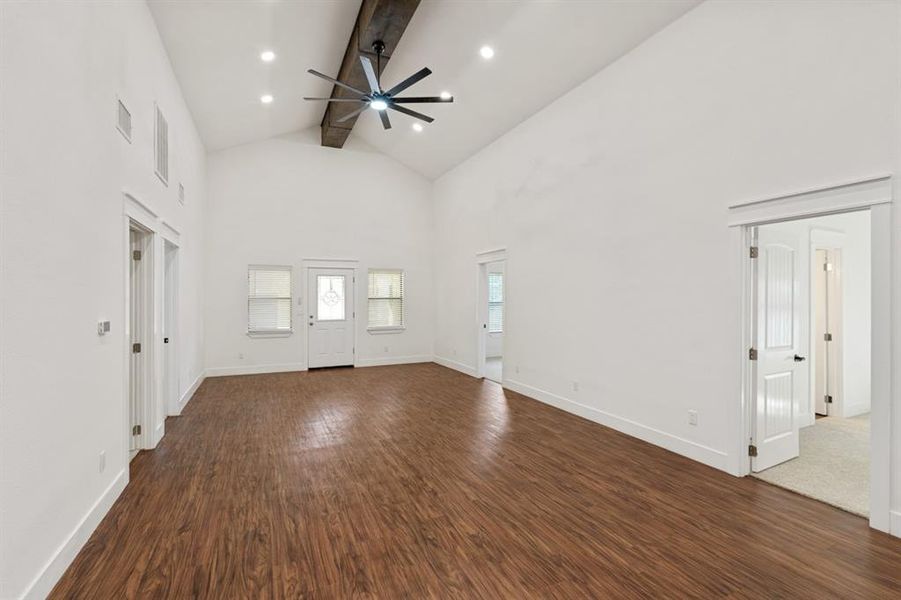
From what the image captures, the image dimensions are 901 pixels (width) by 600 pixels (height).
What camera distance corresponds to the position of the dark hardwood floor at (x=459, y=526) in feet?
6.97

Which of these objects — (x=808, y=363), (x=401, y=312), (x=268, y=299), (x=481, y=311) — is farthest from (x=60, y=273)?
(x=401, y=312)

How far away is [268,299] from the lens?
26.6ft

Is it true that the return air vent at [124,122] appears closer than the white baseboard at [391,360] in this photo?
Yes

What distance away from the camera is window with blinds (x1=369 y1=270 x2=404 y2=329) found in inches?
354

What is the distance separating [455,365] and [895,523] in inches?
250

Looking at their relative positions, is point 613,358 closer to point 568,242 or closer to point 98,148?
point 568,242

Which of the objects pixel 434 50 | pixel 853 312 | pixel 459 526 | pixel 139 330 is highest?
pixel 434 50

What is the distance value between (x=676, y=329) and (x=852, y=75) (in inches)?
84.5

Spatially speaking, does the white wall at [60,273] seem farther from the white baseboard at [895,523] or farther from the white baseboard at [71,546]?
the white baseboard at [895,523]

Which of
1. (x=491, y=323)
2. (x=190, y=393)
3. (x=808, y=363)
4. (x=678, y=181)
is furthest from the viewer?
(x=491, y=323)

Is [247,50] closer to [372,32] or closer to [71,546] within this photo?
[372,32]

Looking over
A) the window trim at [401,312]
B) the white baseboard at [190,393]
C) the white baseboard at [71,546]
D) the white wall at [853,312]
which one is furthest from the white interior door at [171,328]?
the white wall at [853,312]

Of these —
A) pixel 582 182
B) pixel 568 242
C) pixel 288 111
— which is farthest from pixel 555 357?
pixel 288 111

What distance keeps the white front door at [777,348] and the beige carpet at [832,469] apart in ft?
0.41
